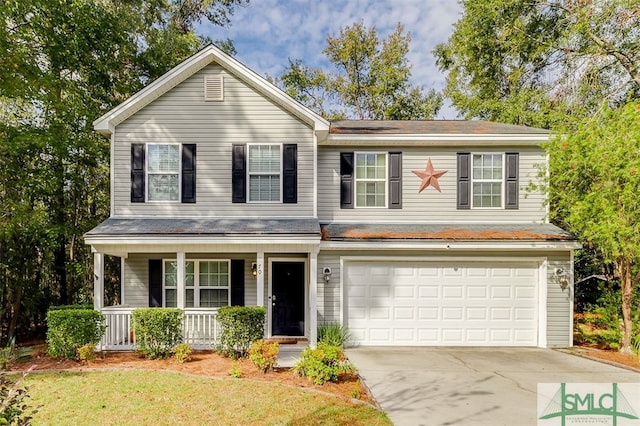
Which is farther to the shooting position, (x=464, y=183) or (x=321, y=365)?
(x=464, y=183)

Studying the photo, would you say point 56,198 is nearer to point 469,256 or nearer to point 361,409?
point 361,409

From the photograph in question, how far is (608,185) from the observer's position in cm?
852

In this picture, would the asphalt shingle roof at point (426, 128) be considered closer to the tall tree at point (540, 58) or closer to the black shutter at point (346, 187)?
the black shutter at point (346, 187)

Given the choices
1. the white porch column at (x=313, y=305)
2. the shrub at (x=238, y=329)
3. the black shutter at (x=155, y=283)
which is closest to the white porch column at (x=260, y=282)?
the shrub at (x=238, y=329)

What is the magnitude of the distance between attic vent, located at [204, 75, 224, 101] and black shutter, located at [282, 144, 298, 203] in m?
2.26

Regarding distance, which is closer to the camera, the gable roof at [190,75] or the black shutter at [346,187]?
the gable roof at [190,75]

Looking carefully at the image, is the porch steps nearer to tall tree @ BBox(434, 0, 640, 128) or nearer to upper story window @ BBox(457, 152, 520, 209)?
upper story window @ BBox(457, 152, 520, 209)

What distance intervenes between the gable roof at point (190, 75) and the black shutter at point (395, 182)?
2203 millimetres

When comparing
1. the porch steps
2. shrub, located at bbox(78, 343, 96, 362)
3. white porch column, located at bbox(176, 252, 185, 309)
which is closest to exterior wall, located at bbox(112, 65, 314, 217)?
white porch column, located at bbox(176, 252, 185, 309)

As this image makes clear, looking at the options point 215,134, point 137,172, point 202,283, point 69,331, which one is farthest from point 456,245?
point 69,331

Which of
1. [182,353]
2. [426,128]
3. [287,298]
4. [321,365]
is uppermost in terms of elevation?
[426,128]

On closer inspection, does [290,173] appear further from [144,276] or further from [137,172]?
[144,276]

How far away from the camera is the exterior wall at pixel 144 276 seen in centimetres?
1046

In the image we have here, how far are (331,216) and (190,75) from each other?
17.8ft
